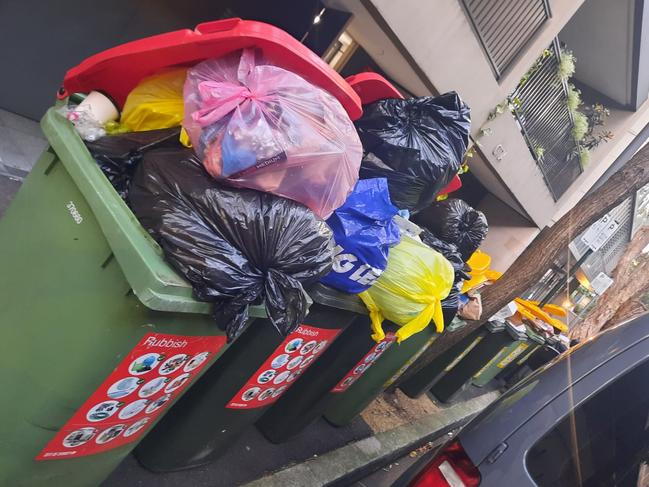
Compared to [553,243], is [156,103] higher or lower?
lower

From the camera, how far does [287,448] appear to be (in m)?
3.75

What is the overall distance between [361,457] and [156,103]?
10.5 feet

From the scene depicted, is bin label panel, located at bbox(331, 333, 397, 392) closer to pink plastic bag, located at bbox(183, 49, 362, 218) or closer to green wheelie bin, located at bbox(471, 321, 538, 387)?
pink plastic bag, located at bbox(183, 49, 362, 218)

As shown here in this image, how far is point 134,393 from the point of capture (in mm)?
1885

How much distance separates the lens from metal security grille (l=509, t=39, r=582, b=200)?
8.98 metres

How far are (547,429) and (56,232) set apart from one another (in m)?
1.94

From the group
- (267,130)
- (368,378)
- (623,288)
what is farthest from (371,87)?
(623,288)

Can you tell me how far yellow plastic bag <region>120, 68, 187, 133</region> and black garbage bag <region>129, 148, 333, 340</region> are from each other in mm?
210

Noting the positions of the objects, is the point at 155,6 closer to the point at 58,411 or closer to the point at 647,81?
the point at 58,411

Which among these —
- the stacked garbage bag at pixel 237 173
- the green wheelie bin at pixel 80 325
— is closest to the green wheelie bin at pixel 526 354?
the stacked garbage bag at pixel 237 173

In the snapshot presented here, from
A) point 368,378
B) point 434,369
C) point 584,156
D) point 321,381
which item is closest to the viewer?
point 321,381

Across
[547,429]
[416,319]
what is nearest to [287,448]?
[416,319]

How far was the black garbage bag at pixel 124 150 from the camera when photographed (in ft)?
6.56

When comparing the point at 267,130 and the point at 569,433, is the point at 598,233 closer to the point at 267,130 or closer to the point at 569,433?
the point at 569,433
